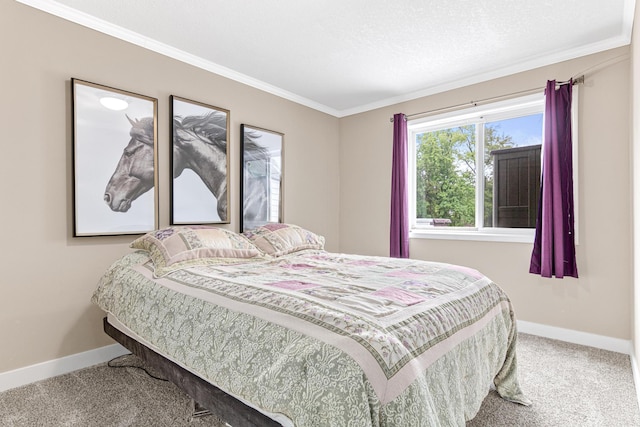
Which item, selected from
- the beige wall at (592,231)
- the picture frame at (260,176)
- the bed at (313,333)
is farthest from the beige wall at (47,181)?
the beige wall at (592,231)

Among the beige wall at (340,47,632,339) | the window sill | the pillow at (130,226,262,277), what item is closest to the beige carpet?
the beige wall at (340,47,632,339)

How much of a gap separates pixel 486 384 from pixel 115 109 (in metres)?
3.03

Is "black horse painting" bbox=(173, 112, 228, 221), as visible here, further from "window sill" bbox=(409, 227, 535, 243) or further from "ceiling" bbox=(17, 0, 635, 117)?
"window sill" bbox=(409, 227, 535, 243)

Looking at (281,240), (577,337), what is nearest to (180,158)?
(281,240)

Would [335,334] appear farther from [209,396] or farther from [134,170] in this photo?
[134,170]

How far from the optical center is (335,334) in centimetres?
111

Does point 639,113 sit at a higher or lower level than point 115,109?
lower

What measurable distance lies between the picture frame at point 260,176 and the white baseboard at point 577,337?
2.70 m

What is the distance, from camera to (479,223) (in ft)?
11.6

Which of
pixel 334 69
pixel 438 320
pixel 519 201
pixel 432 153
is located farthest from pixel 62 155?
pixel 519 201

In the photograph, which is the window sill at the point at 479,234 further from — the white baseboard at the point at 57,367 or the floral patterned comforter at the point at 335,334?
the white baseboard at the point at 57,367

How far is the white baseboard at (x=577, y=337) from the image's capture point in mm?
2653

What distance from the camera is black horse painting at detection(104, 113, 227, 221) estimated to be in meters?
2.57

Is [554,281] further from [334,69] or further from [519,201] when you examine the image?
[334,69]
